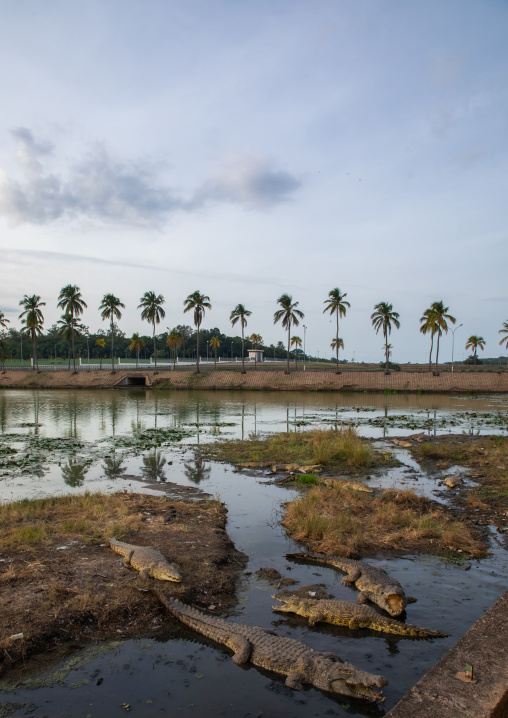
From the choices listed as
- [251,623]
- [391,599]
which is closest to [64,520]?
[251,623]

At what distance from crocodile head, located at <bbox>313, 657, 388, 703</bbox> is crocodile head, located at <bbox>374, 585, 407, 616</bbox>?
69.1 inches

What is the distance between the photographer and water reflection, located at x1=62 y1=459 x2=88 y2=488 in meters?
15.5

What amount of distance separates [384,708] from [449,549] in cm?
494

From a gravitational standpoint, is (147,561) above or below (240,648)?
above

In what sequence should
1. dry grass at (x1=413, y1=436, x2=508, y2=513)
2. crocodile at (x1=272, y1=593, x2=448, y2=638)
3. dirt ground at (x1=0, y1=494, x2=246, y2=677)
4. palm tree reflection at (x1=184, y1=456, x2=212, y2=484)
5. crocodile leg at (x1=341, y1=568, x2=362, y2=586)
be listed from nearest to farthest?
dirt ground at (x1=0, y1=494, x2=246, y2=677) → crocodile at (x1=272, y1=593, x2=448, y2=638) → crocodile leg at (x1=341, y1=568, x2=362, y2=586) → dry grass at (x1=413, y1=436, x2=508, y2=513) → palm tree reflection at (x1=184, y1=456, x2=212, y2=484)

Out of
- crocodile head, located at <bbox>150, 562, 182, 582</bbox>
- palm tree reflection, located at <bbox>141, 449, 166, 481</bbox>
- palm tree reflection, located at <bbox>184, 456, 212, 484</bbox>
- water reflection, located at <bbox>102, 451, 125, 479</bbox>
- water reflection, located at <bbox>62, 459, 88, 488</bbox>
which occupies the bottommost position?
water reflection, located at <bbox>62, 459, 88, 488</bbox>

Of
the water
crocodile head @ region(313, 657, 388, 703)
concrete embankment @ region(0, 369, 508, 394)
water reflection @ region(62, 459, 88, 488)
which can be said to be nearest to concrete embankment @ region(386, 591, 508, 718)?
crocodile head @ region(313, 657, 388, 703)

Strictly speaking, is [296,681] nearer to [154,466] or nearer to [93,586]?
[93,586]

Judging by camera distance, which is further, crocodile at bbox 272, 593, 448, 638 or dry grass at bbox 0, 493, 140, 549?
dry grass at bbox 0, 493, 140, 549

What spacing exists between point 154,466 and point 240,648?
1228 cm

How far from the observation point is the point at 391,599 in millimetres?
7230

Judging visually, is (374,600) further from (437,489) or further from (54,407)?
(54,407)

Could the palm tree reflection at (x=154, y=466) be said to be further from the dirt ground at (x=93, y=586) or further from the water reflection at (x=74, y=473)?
the dirt ground at (x=93, y=586)

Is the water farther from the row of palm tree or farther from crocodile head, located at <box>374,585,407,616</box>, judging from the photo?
the row of palm tree
